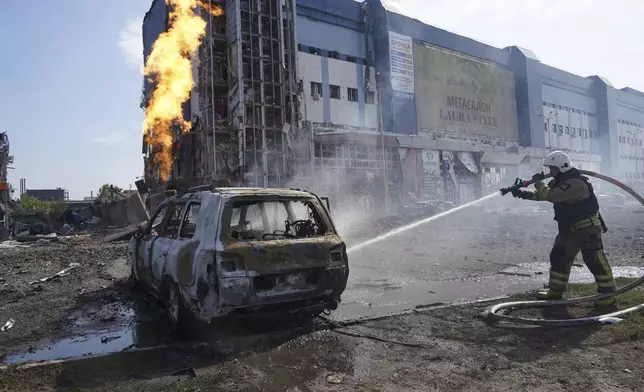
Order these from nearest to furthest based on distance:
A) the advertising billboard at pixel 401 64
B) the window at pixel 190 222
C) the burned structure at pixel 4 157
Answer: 1. the window at pixel 190 222
2. the burned structure at pixel 4 157
3. the advertising billboard at pixel 401 64

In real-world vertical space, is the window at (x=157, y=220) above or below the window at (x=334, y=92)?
below

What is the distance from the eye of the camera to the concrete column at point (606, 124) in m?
49.1

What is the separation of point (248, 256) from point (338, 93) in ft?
77.8

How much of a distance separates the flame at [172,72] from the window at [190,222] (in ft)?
53.4

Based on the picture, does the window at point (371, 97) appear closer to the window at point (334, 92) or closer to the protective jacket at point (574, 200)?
the window at point (334, 92)

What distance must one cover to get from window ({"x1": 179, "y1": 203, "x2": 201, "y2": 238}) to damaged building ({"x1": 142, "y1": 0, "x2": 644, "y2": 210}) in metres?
13.6

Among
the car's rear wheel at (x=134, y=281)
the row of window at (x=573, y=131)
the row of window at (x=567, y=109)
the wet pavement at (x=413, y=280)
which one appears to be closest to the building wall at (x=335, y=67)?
the wet pavement at (x=413, y=280)

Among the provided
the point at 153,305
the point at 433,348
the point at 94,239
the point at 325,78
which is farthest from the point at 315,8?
the point at 433,348

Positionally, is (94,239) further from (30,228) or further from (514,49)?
(514,49)

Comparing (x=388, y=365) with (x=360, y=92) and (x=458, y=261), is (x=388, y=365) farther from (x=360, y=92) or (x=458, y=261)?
(x=360, y=92)

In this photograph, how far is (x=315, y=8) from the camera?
25.8 m

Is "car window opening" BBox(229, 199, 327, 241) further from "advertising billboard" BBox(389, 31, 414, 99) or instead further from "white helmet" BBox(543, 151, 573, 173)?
"advertising billboard" BBox(389, 31, 414, 99)

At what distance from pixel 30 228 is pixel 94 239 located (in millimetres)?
5846

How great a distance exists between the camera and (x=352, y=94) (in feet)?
90.6
